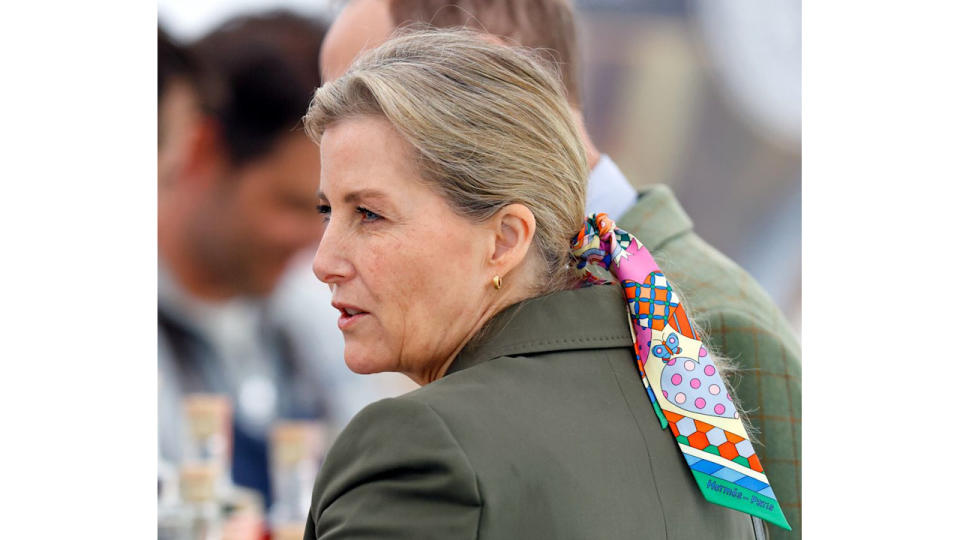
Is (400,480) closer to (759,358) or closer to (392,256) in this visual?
(392,256)

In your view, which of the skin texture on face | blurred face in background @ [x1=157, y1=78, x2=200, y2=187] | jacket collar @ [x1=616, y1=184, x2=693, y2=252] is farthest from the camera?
blurred face in background @ [x1=157, y1=78, x2=200, y2=187]

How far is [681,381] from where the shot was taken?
43.6 inches

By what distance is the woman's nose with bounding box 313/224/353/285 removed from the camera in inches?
43.7

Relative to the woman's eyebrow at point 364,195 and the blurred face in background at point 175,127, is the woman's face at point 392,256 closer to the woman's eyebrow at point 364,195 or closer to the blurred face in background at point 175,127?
the woman's eyebrow at point 364,195

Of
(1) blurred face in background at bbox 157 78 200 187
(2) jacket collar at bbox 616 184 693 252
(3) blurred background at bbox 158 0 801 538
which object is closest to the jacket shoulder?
(2) jacket collar at bbox 616 184 693 252

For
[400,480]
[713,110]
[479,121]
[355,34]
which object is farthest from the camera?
[713,110]

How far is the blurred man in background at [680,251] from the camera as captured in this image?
161cm

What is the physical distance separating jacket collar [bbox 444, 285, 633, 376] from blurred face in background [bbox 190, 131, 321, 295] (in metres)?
2.16

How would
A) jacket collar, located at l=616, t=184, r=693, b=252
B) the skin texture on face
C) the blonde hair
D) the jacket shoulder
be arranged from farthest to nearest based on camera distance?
the skin texture on face
jacket collar, located at l=616, t=184, r=693, b=252
the blonde hair
the jacket shoulder

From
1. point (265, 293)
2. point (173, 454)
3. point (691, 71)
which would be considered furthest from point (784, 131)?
point (173, 454)

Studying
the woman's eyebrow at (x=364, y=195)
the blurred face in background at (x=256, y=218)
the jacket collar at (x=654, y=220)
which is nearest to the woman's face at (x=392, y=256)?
the woman's eyebrow at (x=364, y=195)

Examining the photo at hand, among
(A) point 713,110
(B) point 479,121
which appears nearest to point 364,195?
(B) point 479,121

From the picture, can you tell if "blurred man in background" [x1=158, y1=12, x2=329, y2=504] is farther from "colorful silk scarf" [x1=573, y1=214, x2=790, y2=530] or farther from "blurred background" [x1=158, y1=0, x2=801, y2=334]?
"colorful silk scarf" [x1=573, y1=214, x2=790, y2=530]

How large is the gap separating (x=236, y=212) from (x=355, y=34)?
1.41 m
